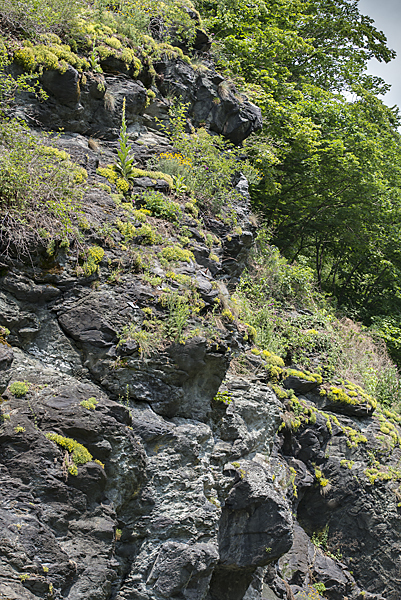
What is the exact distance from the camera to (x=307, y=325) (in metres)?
12.6

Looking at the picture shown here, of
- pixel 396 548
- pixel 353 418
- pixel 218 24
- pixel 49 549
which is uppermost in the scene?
pixel 218 24

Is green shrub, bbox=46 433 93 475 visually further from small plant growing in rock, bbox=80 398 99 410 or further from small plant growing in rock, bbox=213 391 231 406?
small plant growing in rock, bbox=213 391 231 406

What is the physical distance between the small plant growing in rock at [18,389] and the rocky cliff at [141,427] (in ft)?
0.04

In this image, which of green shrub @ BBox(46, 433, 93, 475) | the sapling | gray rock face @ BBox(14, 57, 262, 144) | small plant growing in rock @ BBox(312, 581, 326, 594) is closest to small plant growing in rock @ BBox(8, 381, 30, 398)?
green shrub @ BBox(46, 433, 93, 475)

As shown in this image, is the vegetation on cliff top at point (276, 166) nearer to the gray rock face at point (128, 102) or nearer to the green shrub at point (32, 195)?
the green shrub at point (32, 195)

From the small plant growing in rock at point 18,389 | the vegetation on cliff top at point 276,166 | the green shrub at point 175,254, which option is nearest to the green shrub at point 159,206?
the vegetation on cliff top at point 276,166

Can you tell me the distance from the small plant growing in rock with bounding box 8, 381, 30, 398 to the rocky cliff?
0.01m

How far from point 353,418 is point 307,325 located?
2.55 m

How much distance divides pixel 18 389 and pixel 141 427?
4.95 ft

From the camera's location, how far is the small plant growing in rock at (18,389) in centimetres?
463

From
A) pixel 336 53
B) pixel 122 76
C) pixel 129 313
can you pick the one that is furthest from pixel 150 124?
pixel 336 53

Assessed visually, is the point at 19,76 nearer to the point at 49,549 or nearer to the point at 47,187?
the point at 47,187

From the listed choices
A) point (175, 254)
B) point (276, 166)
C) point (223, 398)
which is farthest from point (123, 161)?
point (276, 166)

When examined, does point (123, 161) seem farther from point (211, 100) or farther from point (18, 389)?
point (211, 100)
